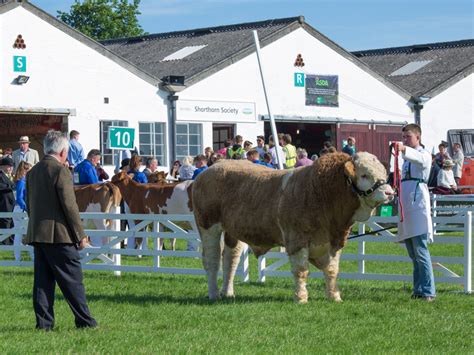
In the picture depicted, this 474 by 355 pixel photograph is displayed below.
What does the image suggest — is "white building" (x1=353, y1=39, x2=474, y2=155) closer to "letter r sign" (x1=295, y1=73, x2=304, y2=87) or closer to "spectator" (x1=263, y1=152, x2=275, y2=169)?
"letter r sign" (x1=295, y1=73, x2=304, y2=87)

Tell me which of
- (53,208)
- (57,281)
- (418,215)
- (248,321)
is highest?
(53,208)

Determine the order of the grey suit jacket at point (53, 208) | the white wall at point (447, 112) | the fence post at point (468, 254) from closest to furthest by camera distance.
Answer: the grey suit jacket at point (53, 208), the fence post at point (468, 254), the white wall at point (447, 112)

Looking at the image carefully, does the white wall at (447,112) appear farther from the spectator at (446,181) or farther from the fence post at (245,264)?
the fence post at (245,264)

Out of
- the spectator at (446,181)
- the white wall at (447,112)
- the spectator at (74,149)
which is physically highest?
the white wall at (447,112)

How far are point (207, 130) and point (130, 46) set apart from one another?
11.9 m

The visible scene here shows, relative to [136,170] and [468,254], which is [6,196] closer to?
[136,170]

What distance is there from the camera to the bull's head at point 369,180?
1269 cm

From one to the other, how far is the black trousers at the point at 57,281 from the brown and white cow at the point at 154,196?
34.9ft

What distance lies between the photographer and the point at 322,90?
137 ft

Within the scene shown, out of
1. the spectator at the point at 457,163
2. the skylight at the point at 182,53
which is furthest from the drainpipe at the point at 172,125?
the spectator at the point at 457,163

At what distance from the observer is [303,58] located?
41.2m

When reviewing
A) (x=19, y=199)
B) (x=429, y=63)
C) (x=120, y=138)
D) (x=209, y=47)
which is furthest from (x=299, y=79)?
(x=19, y=199)

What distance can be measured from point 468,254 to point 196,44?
1161 inches

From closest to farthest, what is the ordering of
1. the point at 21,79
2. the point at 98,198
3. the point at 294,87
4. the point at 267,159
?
the point at 98,198 < the point at 267,159 < the point at 21,79 < the point at 294,87
